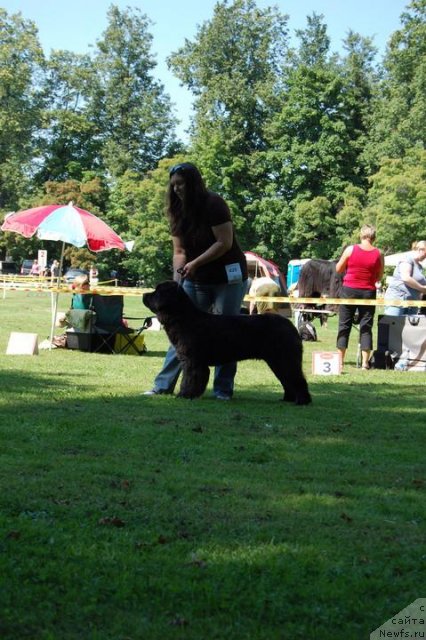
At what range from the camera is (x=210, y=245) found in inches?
305

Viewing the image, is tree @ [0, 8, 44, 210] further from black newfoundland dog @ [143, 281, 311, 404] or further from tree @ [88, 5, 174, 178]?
black newfoundland dog @ [143, 281, 311, 404]

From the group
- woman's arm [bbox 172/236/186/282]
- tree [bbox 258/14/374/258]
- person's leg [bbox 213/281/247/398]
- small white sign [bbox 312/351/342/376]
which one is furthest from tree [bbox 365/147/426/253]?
woman's arm [bbox 172/236/186/282]

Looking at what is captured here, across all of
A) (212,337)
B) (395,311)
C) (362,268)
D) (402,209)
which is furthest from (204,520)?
(402,209)

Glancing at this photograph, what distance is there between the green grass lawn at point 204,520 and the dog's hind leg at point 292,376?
42 cm

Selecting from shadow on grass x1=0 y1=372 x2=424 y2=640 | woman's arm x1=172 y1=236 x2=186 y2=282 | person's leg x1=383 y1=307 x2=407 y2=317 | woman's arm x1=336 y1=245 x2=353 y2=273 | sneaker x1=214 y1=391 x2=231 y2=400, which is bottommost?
shadow on grass x1=0 y1=372 x2=424 y2=640

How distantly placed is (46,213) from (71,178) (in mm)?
53649

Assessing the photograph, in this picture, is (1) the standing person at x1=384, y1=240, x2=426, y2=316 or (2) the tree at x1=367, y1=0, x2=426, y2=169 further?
(2) the tree at x1=367, y1=0, x2=426, y2=169

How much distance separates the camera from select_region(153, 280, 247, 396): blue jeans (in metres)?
7.98

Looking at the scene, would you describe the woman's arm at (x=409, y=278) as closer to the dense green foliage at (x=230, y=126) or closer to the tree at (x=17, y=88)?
the dense green foliage at (x=230, y=126)

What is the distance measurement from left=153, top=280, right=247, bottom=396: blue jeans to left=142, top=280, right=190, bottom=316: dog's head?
0.34 meters

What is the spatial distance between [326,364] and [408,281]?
229cm

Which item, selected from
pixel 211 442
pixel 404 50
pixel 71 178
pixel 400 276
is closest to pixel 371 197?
pixel 404 50

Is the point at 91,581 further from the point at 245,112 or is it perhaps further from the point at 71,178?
the point at 71,178

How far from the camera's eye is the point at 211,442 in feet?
19.2
